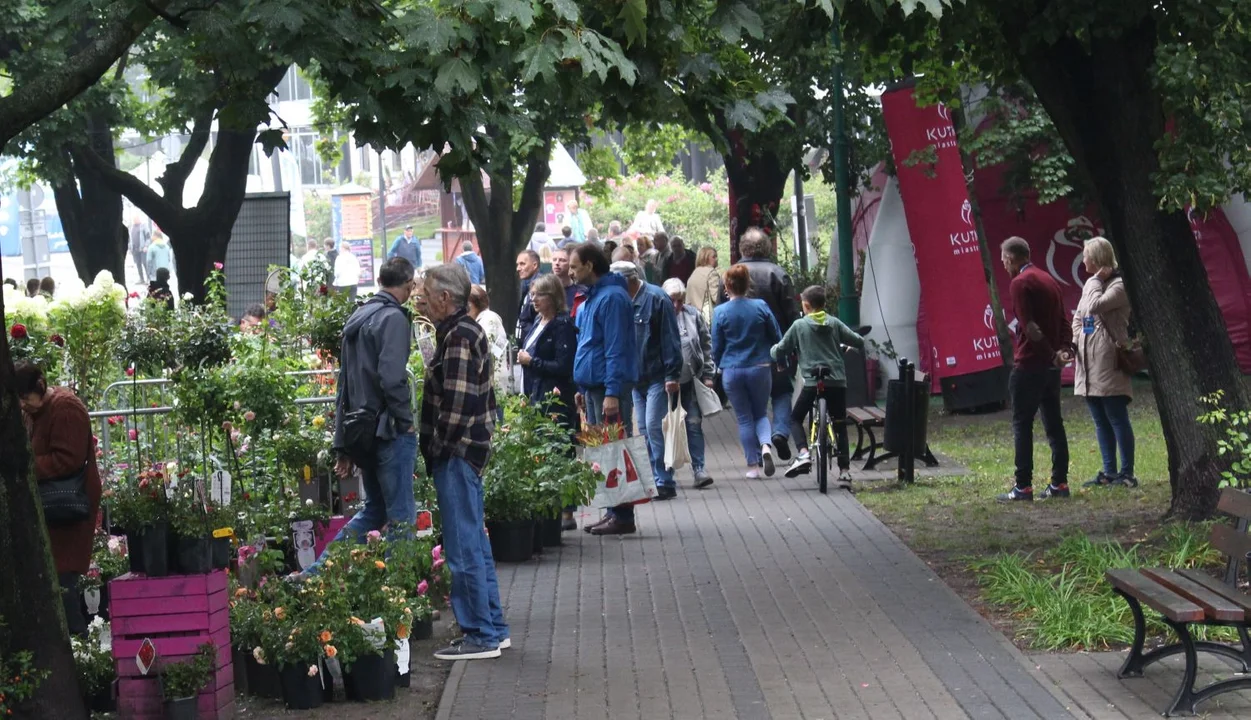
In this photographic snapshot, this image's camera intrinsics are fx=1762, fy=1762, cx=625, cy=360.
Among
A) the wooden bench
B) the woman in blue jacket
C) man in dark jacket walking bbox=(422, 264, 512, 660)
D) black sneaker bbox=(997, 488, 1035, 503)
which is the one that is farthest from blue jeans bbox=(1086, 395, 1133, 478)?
man in dark jacket walking bbox=(422, 264, 512, 660)

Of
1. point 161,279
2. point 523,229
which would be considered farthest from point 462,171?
point 161,279

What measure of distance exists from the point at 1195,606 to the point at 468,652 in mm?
3447

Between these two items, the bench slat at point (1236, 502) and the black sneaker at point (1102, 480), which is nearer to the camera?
the bench slat at point (1236, 502)

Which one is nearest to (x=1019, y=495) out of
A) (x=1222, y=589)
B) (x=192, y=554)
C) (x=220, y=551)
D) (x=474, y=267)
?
(x=1222, y=589)

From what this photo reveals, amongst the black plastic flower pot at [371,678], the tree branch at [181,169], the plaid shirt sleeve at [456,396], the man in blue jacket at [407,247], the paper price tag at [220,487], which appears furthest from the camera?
the man in blue jacket at [407,247]

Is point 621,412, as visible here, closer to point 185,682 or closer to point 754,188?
point 185,682

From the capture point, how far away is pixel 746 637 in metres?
8.78

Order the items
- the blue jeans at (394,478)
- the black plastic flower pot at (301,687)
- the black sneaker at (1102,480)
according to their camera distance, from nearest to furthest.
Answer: the black plastic flower pot at (301,687) < the blue jeans at (394,478) < the black sneaker at (1102,480)

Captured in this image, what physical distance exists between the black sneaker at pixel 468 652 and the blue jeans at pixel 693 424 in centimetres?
649

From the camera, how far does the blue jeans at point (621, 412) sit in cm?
1247

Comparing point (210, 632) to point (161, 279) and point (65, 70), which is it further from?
point (161, 279)

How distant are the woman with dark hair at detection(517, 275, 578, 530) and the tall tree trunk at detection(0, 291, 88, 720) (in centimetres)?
600

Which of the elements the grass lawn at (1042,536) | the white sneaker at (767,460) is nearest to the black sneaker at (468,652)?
the grass lawn at (1042,536)

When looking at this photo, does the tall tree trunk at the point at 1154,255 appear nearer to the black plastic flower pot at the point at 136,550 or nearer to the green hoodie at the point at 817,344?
the green hoodie at the point at 817,344
